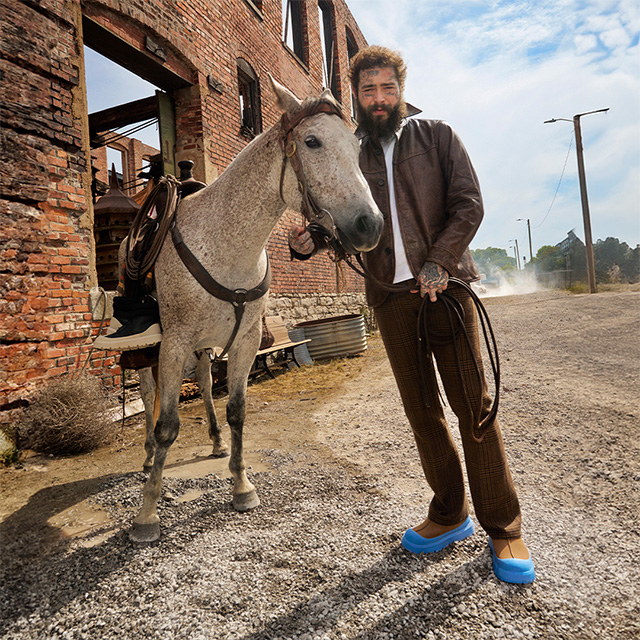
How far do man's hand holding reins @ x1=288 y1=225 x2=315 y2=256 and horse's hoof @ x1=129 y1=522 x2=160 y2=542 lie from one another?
68.4 inches

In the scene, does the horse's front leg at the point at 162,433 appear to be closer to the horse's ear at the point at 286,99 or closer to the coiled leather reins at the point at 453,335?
the coiled leather reins at the point at 453,335

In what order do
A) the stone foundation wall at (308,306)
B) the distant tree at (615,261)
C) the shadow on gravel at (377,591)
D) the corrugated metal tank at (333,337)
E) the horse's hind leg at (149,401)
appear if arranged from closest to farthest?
the shadow on gravel at (377,591), the horse's hind leg at (149,401), the corrugated metal tank at (333,337), the stone foundation wall at (308,306), the distant tree at (615,261)

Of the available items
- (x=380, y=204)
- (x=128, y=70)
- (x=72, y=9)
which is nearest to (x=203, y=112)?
(x=128, y=70)

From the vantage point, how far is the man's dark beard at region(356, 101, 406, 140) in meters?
1.96

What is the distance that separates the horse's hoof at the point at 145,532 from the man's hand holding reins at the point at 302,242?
1.74 m

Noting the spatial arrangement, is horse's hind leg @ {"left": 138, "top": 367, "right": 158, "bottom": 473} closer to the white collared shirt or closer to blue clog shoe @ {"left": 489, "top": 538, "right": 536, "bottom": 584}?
the white collared shirt

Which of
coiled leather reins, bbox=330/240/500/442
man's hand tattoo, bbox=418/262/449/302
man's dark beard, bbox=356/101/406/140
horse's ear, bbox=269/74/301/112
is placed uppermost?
horse's ear, bbox=269/74/301/112

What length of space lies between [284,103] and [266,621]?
7.62 ft

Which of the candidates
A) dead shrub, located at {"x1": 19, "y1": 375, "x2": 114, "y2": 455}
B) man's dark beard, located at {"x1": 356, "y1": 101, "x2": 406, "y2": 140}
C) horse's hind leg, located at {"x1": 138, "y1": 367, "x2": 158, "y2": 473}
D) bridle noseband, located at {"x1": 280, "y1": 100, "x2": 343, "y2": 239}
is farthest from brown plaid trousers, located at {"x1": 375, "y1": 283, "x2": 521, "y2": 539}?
dead shrub, located at {"x1": 19, "y1": 375, "x2": 114, "y2": 455}

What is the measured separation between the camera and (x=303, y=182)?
1.97m

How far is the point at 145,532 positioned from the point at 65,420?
2.04 meters

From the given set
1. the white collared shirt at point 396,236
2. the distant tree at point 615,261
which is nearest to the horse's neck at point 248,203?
the white collared shirt at point 396,236

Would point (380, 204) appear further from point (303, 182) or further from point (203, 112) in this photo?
point (203, 112)

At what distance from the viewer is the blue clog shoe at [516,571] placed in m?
1.71
